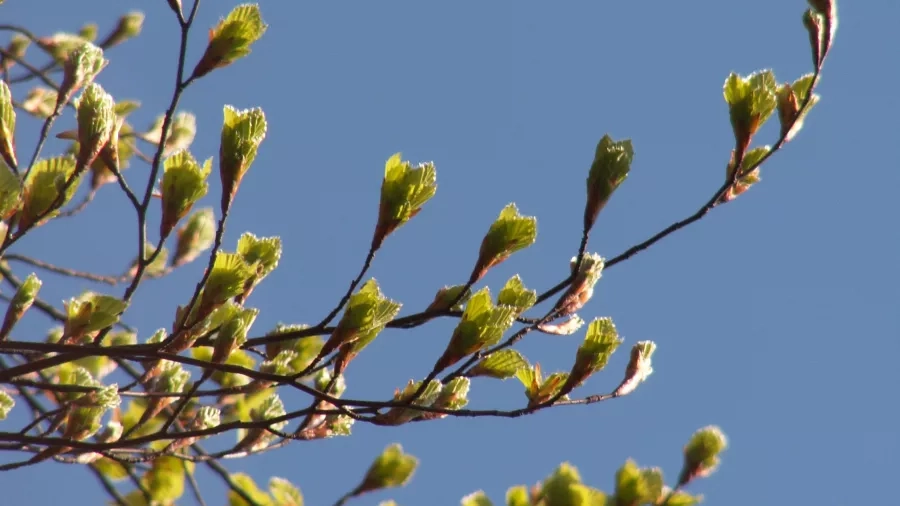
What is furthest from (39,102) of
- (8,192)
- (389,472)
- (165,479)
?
(8,192)

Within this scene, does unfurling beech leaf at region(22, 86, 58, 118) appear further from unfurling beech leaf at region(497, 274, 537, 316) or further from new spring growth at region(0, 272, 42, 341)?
unfurling beech leaf at region(497, 274, 537, 316)

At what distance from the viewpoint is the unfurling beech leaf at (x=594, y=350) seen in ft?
5.96

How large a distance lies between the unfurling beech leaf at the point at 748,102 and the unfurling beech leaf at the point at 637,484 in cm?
107

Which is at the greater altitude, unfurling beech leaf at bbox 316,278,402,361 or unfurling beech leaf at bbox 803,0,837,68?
unfurling beech leaf at bbox 803,0,837,68

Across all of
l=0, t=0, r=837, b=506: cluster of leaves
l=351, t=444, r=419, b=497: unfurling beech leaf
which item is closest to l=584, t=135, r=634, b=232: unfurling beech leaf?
l=0, t=0, r=837, b=506: cluster of leaves

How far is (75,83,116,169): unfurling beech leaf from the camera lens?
169 centimetres

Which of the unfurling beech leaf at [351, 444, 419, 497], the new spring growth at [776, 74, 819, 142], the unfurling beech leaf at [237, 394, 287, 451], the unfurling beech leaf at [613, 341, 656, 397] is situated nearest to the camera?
the new spring growth at [776, 74, 819, 142]

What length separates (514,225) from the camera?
70.7 inches

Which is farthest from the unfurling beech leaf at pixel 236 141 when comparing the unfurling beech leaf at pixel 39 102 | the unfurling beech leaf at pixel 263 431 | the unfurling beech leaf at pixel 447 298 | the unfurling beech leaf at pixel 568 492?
the unfurling beech leaf at pixel 39 102

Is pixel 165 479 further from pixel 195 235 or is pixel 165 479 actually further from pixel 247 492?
pixel 195 235

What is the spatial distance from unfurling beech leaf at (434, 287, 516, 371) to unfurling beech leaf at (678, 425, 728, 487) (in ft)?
3.24

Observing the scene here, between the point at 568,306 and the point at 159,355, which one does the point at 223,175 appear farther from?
the point at 568,306

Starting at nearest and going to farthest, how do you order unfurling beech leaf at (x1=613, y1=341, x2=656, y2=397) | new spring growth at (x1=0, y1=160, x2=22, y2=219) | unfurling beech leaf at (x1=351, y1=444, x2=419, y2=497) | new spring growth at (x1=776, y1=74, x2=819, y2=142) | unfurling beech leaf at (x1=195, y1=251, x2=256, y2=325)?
new spring growth at (x1=0, y1=160, x2=22, y2=219) < unfurling beech leaf at (x1=195, y1=251, x2=256, y2=325) < new spring growth at (x1=776, y1=74, x2=819, y2=142) < unfurling beech leaf at (x1=613, y1=341, x2=656, y2=397) < unfurling beech leaf at (x1=351, y1=444, x2=419, y2=497)

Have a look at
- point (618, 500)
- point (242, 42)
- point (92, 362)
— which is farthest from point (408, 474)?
point (242, 42)
